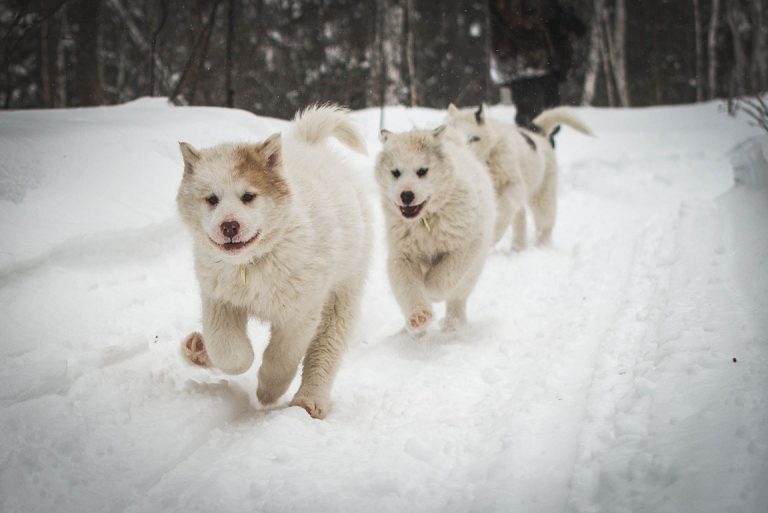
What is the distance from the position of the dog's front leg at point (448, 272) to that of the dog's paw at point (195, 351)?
181 centimetres

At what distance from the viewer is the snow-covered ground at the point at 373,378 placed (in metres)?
2.01

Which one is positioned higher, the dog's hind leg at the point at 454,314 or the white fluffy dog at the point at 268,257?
the white fluffy dog at the point at 268,257

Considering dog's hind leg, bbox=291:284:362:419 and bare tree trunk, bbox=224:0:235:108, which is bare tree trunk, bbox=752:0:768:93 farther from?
dog's hind leg, bbox=291:284:362:419

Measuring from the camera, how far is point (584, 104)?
16.8 m

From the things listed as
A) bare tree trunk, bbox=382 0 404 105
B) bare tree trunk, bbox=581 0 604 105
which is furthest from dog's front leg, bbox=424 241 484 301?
bare tree trunk, bbox=581 0 604 105

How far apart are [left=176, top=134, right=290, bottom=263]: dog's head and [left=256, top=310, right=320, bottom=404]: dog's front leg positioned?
44cm

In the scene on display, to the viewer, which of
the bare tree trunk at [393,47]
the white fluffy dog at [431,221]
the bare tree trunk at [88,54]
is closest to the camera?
the white fluffy dog at [431,221]

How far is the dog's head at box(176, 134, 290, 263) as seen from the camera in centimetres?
258

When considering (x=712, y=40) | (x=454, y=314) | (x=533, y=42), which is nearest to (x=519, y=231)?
(x=454, y=314)

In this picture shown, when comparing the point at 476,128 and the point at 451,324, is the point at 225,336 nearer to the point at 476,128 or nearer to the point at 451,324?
the point at 451,324

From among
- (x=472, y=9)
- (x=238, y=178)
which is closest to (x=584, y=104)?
(x=472, y=9)

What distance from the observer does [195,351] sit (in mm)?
3129

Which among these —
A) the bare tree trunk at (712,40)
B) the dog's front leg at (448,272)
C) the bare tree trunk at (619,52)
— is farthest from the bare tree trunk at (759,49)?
the dog's front leg at (448,272)

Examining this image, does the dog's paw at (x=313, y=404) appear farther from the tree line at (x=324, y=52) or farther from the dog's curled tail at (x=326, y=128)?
the tree line at (x=324, y=52)
